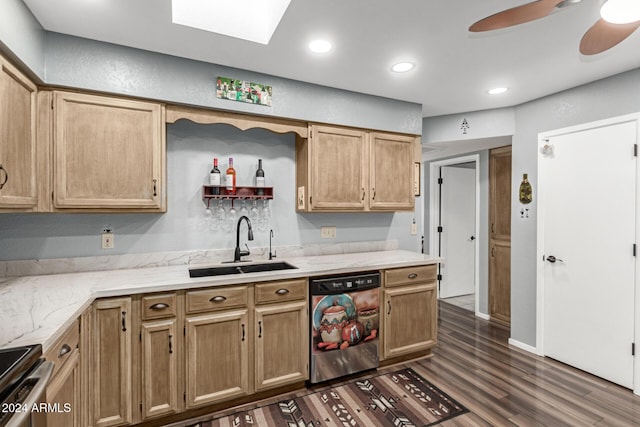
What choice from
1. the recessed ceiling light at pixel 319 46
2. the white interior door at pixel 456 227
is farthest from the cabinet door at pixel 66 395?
the white interior door at pixel 456 227

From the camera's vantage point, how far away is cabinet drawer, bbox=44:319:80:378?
1.30 metres

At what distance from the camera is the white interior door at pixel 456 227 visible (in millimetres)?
4844

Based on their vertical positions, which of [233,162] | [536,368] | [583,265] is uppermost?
[233,162]

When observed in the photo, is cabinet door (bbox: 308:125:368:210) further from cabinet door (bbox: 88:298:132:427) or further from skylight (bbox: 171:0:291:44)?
cabinet door (bbox: 88:298:132:427)

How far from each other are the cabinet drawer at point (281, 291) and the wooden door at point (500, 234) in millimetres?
2816

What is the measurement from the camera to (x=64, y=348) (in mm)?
1424

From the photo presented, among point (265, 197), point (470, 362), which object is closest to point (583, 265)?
point (470, 362)

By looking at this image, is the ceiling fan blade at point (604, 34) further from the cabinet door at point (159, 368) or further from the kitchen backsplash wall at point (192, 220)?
the cabinet door at point (159, 368)

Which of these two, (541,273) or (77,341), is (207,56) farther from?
(541,273)

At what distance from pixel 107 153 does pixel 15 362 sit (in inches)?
60.1

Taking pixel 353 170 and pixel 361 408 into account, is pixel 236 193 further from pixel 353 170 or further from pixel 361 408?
pixel 361 408

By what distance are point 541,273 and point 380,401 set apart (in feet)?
6.72

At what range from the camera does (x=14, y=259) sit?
2131mm

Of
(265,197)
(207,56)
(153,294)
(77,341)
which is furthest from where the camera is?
(265,197)
